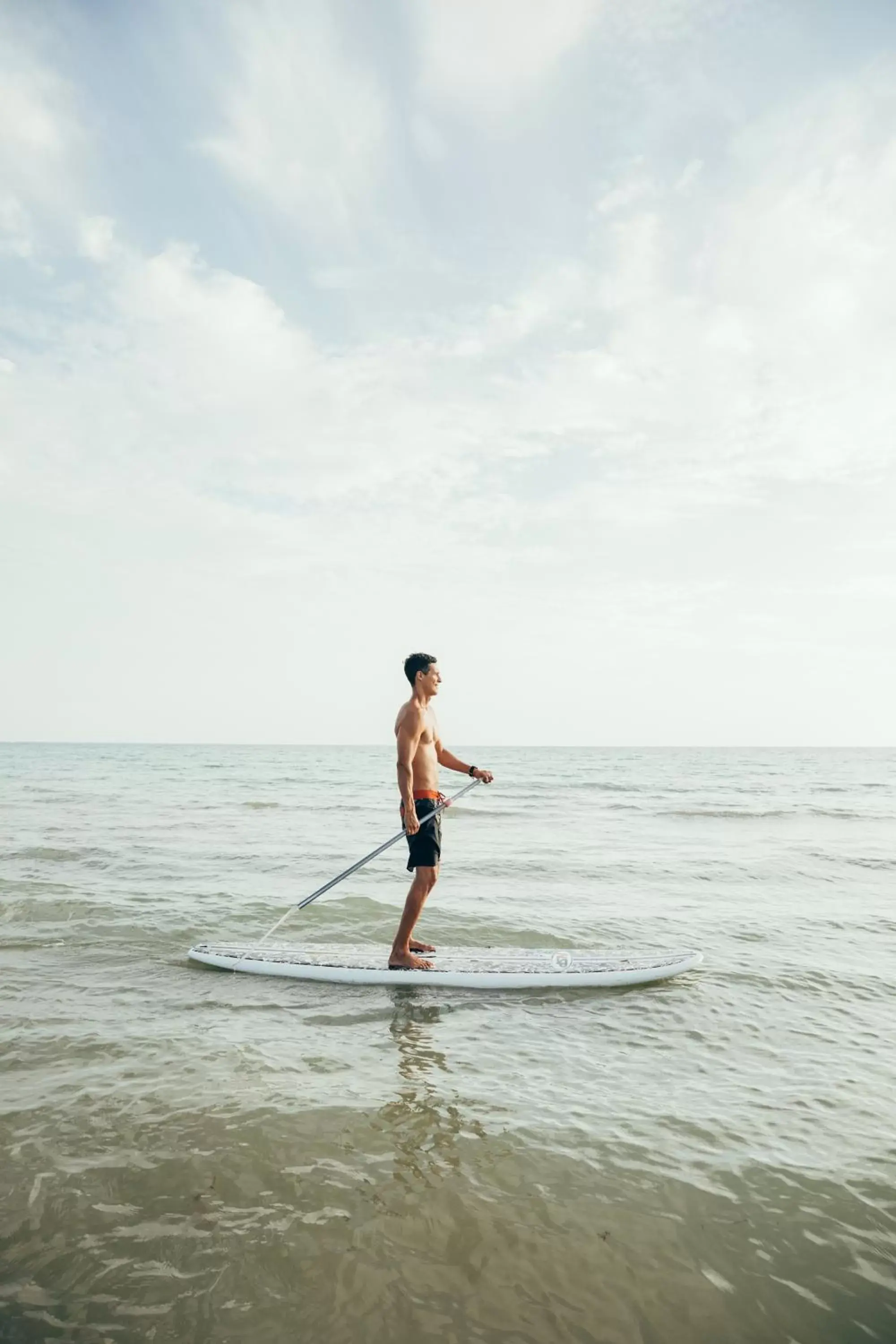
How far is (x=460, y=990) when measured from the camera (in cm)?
695

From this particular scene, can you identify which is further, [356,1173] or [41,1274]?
[356,1173]

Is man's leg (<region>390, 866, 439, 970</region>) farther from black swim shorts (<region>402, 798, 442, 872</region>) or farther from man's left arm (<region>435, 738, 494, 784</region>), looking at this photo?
man's left arm (<region>435, 738, 494, 784</region>)

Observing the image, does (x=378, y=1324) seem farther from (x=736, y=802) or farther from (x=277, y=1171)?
(x=736, y=802)

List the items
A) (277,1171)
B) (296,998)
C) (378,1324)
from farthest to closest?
(296,998), (277,1171), (378,1324)

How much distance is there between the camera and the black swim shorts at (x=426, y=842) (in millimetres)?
7262

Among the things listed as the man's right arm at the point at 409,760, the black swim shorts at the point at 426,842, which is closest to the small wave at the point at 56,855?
the black swim shorts at the point at 426,842

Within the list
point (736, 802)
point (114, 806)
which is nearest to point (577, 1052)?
point (114, 806)

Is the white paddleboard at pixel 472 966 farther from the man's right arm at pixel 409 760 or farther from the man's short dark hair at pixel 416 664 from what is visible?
the man's short dark hair at pixel 416 664

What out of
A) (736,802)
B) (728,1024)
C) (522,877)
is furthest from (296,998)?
(736,802)

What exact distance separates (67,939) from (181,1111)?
15.7 feet

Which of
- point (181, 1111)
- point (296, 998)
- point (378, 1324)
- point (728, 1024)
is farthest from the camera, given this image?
point (296, 998)

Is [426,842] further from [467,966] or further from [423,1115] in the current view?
[423,1115]

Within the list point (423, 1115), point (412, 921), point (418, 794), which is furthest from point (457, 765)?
point (423, 1115)

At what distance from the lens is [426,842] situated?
727 cm
